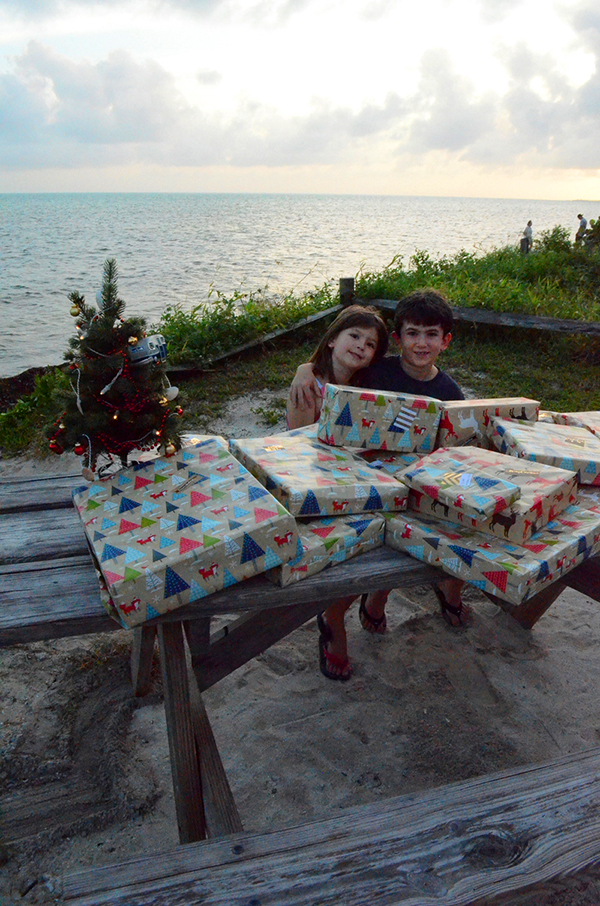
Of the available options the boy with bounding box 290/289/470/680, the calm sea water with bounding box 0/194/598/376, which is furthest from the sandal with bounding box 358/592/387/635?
the calm sea water with bounding box 0/194/598/376

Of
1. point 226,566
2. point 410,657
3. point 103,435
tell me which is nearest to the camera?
point 226,566

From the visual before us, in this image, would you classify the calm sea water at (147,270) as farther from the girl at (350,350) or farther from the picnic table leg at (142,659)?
the picnic table leg at (142,659)

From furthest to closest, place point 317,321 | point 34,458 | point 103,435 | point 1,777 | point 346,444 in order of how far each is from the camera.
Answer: point 317,321, point 34,458, point 1,777, point 346,444, point 103,435

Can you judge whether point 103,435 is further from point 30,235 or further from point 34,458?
point 30,235

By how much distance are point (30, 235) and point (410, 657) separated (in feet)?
159

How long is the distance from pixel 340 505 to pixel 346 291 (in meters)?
7.42

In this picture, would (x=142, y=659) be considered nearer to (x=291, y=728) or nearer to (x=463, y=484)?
(x=291, y=728)

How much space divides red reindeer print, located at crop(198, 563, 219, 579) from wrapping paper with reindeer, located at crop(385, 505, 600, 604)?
0.59m

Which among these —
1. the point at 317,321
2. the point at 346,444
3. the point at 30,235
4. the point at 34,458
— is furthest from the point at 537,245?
the point at 30,235

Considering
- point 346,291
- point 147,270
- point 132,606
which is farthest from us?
point 147,270

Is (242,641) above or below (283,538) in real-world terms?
below

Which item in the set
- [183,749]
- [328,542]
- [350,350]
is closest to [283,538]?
[328,542]

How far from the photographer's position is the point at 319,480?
1876 millimetres

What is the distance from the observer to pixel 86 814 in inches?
88.7
